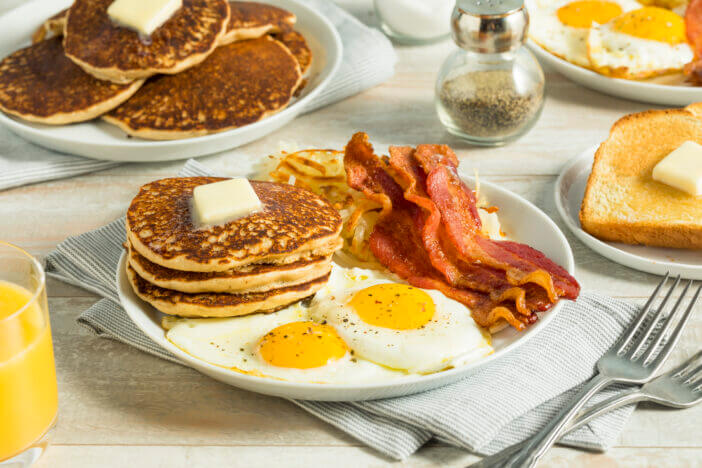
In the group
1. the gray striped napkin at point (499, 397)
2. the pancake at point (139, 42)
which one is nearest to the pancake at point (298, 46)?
the pancake at point (139, 42)

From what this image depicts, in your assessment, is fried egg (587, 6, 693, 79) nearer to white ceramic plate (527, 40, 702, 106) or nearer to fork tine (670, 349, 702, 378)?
white ceramic plate (527, 40, 702, 106)

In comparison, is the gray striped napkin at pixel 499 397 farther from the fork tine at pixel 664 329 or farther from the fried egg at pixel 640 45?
the fried egg at pixel 640 45

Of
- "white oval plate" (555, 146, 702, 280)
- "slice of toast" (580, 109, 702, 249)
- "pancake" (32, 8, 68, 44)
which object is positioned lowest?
"white oval plate" (555, 146, 702, 280)

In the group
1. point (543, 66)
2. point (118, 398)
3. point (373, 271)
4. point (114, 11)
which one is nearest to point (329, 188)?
point (373, 271)

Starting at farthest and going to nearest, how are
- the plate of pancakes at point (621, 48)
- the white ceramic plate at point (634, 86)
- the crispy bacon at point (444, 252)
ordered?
the plate of pancakes at point (621, 48) < the white ceramic plate at point (634, 86) < the crispy bacon at point (444, 252)

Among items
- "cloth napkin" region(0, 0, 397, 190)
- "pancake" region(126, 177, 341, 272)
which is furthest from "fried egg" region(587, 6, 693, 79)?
"pancake" region(126, 177, 341, 272)

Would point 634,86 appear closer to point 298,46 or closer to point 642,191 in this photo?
point 642,191
